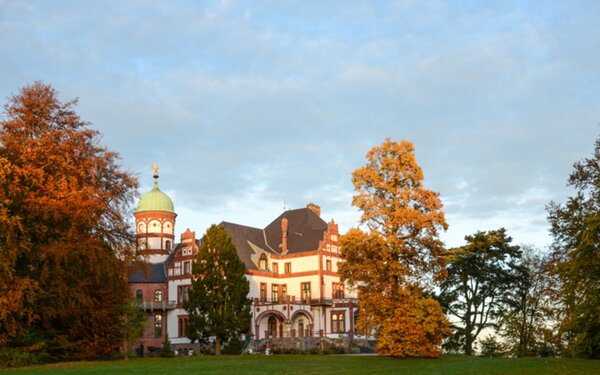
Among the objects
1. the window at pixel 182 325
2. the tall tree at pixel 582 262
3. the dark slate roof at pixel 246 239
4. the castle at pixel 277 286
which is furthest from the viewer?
the dark slate roof at pixel 246 239

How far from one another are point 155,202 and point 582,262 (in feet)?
168

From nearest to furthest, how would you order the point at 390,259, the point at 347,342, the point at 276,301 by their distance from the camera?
the point at 390,259
the point at 347,342
the point at 276,301

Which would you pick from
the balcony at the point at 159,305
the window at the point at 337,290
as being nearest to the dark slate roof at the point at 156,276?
the balcony at the point at 159,305

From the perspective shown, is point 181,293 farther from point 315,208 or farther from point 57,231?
point 57,231

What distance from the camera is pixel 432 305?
3544 centimetres

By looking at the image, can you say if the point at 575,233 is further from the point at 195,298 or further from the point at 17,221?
the point at 195,298

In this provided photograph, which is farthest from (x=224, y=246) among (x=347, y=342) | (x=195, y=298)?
(x=347, y=342)

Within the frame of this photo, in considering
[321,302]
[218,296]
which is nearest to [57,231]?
[218,296]

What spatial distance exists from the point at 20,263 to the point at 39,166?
4.53 m

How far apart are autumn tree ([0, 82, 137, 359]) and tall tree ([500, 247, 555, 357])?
Answer: 83.1ft

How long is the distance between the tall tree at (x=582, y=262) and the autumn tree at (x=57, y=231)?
20075 mm

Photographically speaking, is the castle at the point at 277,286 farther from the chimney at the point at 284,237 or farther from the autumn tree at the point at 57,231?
the autumn tree at the point at 57,231

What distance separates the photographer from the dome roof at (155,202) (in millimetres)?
73812

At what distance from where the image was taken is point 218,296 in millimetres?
53188
